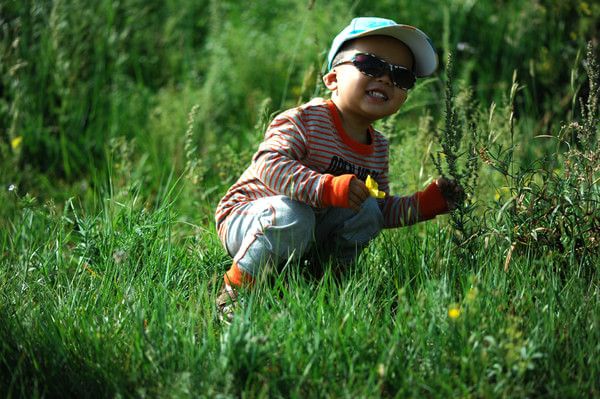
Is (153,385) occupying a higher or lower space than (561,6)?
lower

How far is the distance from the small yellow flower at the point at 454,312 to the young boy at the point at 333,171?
564 mm

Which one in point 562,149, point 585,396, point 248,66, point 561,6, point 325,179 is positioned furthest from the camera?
point 248,66

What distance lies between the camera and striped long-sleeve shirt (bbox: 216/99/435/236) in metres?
2.73

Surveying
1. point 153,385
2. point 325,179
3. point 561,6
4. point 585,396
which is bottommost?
point 153,385

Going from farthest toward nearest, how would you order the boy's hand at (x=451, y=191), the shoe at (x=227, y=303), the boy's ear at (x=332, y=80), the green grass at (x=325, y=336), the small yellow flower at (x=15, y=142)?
the small yellow flower at (x=15, y=142) < the boy's ear at (x=332, y=80) < the boy's hand at (x=451, y=191) < the shoe at (x=227, y=303) < the green grass at (x=325, y=336)

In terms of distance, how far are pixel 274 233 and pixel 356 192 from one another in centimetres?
32

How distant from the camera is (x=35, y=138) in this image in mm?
4754

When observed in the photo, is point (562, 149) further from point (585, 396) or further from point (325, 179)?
point (585, 396)

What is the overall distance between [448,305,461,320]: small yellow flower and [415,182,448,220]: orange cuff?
76 cm

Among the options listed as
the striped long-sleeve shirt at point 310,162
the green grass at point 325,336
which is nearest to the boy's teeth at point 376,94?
the striped long-sleeve shirt at point 310,162

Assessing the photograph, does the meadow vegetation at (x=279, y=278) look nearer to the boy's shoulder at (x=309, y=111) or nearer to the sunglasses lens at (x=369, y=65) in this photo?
the sunglasses lens at (x=369, y=65)

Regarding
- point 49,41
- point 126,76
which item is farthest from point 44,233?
point 126,76

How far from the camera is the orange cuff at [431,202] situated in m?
2.96

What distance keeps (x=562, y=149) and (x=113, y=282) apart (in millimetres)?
2830
